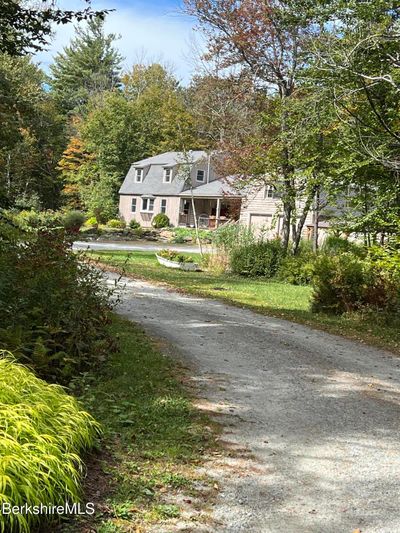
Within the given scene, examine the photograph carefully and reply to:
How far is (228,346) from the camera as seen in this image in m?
8.50

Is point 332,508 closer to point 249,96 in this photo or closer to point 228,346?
point 228,346

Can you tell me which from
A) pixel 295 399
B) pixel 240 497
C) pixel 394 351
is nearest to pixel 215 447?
pixel 240 497

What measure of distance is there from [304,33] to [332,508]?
1839 cm

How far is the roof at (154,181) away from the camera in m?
46.4

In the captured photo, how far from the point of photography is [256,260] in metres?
21.2

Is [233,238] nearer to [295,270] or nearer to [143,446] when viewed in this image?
[295,270]

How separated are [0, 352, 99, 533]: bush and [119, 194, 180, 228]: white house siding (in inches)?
1649

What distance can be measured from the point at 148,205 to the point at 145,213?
2.41 feet

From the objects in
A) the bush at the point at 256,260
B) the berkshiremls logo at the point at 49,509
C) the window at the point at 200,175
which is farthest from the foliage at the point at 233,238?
the window at the point at 200,175

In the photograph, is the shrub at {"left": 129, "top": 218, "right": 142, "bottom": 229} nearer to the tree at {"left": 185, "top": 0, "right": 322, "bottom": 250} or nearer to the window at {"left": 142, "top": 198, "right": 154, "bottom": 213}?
the window at {"left": 142, "top": 198, "right": 154, "bottom": 213}

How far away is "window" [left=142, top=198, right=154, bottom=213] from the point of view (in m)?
47.4

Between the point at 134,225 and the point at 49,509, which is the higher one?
the point at 134,225

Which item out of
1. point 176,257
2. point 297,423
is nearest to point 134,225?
point 176,257

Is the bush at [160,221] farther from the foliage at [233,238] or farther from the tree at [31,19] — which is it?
the tree at [31,19]
